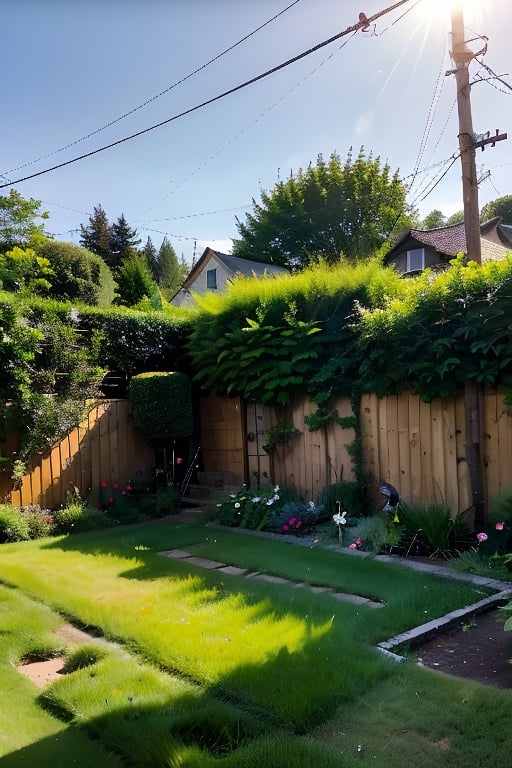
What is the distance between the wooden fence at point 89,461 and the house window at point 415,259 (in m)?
15.4

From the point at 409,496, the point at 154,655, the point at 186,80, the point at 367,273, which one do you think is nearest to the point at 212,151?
the point at 186,80

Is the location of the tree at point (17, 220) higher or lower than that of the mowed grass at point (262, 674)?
higher

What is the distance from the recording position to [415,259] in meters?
21.0

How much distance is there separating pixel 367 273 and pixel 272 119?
357cm

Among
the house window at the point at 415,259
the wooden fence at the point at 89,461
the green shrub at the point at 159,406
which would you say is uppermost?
the house window at the point at 415,259

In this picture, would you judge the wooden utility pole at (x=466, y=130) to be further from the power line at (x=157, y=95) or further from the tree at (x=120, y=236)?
the tree at (x=120, y=236)

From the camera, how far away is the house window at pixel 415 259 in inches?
818

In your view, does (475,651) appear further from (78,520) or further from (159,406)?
(159,406)

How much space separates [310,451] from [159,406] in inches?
104

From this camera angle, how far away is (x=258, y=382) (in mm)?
7777

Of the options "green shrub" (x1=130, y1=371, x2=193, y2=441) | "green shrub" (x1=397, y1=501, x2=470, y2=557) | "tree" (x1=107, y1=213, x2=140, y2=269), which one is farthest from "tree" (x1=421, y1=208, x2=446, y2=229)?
"green shrub" (x1=397, y1=501, x2=470, y2=557)

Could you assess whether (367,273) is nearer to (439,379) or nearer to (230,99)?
(439,379)

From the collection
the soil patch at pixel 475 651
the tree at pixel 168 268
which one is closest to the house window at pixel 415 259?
the soil patch at pixel 475 651

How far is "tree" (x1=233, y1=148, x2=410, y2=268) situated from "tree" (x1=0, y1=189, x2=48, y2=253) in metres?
13.8
